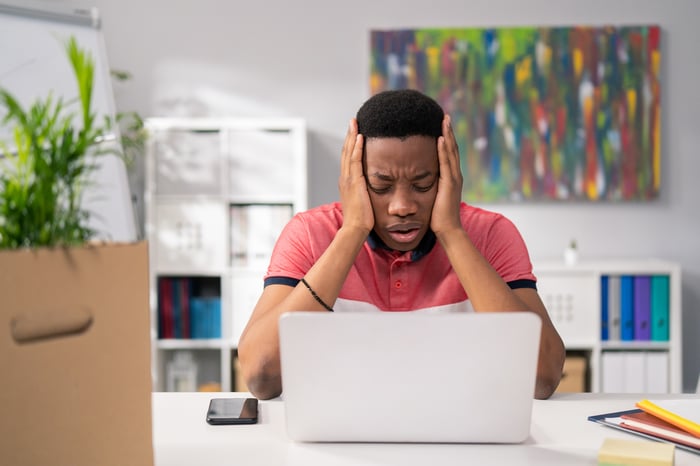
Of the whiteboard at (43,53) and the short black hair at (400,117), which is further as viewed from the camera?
the whiteboard at (43,53)

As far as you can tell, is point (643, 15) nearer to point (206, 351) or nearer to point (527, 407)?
point (206, 351)

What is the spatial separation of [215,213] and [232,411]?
7.39ft

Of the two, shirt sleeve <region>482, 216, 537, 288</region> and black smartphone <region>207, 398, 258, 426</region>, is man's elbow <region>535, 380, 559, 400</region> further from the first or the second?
black smartphone <region>207, 398, 258, 426</region>

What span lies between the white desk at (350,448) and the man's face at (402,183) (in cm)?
48

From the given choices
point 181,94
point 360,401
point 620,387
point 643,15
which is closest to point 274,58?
point 181,94

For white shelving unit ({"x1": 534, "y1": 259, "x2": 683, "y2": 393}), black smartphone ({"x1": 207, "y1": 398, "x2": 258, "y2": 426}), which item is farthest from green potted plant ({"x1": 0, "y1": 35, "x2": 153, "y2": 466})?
white shelving unit ({"x1": 534, "y1": 259, "x2": 683, "y2": 393})

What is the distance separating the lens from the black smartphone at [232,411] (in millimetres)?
1118

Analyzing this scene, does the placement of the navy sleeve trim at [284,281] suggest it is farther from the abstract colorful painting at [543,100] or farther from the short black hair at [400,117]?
the abstract colorful painting at [543,100]

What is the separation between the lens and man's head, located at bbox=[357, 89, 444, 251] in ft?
4.80

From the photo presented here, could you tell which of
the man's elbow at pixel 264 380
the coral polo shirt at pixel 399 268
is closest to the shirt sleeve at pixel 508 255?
the coral polo shirt at pixel 399 268

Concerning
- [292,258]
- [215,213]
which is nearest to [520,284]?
[292,258]

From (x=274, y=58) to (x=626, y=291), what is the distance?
2.02 meters

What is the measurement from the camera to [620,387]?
3223 millimetres

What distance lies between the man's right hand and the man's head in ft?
0.06
